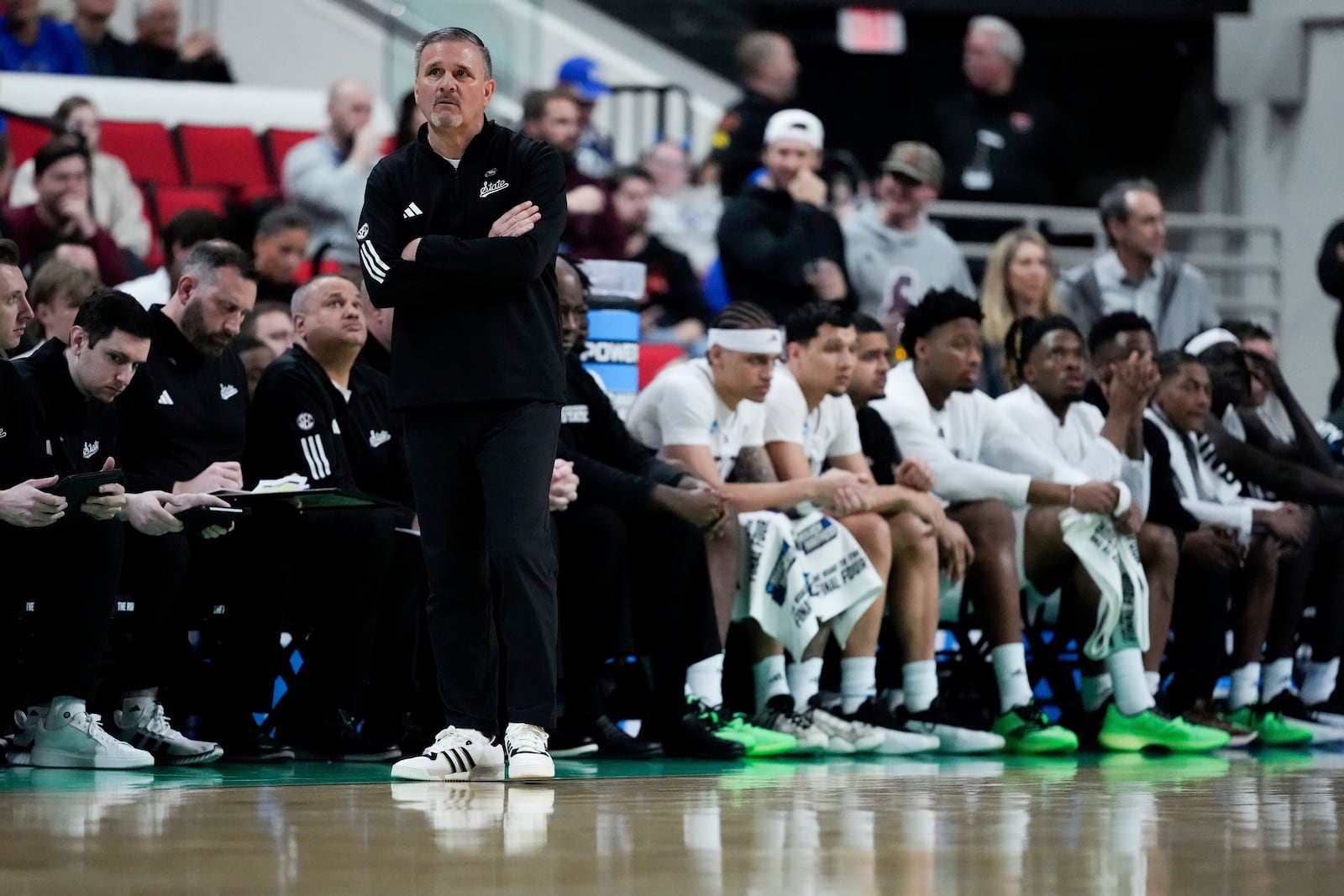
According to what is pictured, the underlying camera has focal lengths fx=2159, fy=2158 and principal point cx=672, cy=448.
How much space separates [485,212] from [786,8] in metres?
10.7

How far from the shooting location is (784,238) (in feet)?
31.7

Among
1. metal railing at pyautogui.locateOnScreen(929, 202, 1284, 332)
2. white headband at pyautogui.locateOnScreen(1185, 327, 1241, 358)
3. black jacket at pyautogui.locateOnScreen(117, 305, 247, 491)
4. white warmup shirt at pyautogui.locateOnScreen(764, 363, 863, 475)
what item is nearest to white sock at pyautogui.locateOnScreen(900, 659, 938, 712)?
white warmup shirt at pyautogui.locateOnScreen(764, 363, 863, 475)

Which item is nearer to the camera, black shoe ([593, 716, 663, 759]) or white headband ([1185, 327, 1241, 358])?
black shoe ([593, 716, 663, 759])

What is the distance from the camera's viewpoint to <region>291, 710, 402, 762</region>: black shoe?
6605 mm

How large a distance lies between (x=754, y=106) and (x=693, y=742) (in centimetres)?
593

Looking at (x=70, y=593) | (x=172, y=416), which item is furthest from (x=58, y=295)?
(x=70, y=593)

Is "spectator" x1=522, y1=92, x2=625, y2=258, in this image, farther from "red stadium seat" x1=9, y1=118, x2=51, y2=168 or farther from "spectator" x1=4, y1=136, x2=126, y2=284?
"red stadium seat" x1=9, y1=118, x2=51, y2=168

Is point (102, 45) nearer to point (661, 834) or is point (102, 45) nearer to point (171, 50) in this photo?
point (171, 50)

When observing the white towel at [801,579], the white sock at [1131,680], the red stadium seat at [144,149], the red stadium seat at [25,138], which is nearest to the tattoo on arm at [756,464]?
the white towel at [801,579]

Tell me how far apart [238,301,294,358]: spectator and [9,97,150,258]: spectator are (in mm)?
2527

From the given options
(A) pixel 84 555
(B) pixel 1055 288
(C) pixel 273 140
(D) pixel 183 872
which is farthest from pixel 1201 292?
(D) pixel 183 872

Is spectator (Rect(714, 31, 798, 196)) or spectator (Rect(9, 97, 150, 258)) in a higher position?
spectator (Rect(714, 31, 798, 196))

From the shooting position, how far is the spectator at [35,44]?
1227 centimetres

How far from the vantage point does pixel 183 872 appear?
355 cm
